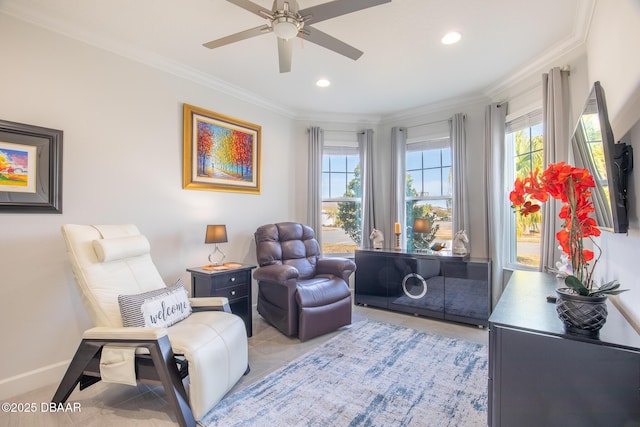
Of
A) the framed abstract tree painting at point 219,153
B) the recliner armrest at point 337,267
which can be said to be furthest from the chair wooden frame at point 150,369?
the recliner armrest at point 337,267

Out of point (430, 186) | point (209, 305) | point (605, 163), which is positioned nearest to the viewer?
point (605, 163)

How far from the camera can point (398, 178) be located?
4367 mm

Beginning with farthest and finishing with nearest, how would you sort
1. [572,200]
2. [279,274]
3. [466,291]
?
[466,291] < [279,274] < [572,200]

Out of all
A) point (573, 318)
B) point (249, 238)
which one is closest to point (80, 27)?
point (249, 238)

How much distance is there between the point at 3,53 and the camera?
207 centimetres

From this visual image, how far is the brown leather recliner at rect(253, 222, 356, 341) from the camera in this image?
2875 mm

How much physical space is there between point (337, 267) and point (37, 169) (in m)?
2.71

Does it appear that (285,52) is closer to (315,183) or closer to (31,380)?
(315,183)

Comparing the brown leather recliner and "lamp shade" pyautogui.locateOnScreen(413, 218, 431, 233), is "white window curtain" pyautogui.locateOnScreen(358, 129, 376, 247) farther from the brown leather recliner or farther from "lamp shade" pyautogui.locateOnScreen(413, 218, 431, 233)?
the brown leather recliner

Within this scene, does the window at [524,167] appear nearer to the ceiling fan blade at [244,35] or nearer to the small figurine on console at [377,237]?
the small figurine on console at [377,237]

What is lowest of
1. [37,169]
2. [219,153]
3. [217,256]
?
[217,256]

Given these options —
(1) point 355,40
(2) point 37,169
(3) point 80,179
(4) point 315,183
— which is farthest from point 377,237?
(2) point 37,169

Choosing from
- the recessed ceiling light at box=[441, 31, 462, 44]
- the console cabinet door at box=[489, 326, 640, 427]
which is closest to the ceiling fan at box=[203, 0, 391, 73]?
the recessed ceiling light at box=[441, 31, 462, 44]

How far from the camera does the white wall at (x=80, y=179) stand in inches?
83.0
